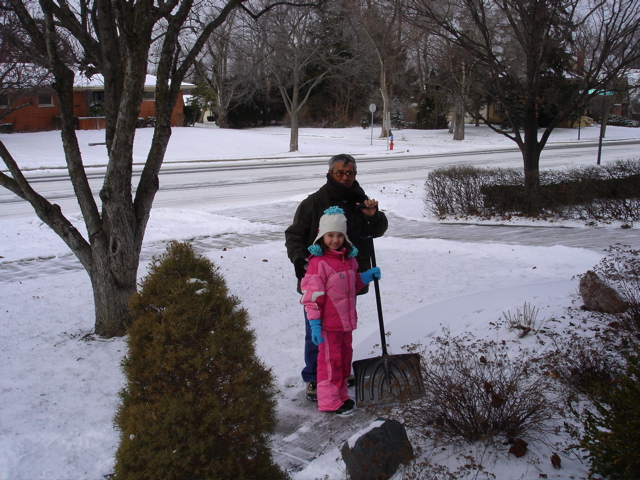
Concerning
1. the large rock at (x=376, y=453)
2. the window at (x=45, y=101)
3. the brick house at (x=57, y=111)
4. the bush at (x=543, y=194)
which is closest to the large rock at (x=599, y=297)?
the large rock at (x=376, y=453)

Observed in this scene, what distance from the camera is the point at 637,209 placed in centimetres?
1092

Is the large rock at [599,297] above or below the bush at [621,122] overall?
below

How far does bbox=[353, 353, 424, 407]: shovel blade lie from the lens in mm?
3926

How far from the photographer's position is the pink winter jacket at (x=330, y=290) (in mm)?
3883

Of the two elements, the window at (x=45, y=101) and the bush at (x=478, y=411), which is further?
the window at (x=45, y=101)

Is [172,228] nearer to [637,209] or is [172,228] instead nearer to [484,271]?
[484,271]

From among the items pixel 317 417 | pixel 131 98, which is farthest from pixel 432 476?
pixel 131 98

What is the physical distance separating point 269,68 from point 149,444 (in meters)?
34.0

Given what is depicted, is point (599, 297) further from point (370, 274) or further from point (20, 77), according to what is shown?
point (20, 77)

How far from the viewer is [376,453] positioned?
9.68ft

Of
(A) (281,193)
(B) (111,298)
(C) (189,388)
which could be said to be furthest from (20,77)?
(C) (189,388)

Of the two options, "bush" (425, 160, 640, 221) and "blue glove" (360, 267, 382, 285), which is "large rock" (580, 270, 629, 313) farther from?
"bush" (425, 160, 640, 221)

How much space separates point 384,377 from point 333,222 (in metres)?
1.13

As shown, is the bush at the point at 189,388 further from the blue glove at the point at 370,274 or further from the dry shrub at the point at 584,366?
the dry shrub at the point at 584,366
